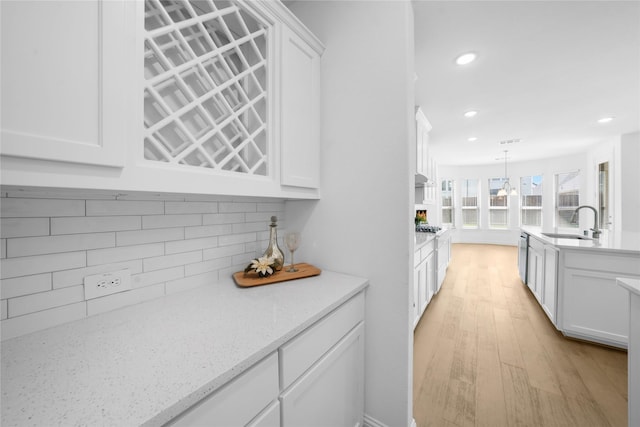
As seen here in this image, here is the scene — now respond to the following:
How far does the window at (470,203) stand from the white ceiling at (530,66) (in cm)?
381

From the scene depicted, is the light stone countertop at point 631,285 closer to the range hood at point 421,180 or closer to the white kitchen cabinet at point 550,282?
the white kitchen cabinet at point 550,282

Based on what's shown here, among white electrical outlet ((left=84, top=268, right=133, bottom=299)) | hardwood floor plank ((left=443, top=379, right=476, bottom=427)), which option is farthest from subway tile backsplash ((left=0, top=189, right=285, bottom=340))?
hardwood floor plank ((left=443, top=379, right=476, bottom=427))

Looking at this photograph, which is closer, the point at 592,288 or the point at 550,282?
the point at 592,288

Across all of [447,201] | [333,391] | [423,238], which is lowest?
[333,391]

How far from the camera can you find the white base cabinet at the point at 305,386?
694mm

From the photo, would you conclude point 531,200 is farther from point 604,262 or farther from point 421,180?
point 604,262

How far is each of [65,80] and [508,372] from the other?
114 inches

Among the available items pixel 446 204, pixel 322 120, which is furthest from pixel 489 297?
pixel 446 204

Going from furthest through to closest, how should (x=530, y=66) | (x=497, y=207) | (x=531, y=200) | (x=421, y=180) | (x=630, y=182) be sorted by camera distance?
(x=497, y=207)
(x=531, y=200)
(x=630, y=182)
(x=421, y=180)
(x=530, y=66)

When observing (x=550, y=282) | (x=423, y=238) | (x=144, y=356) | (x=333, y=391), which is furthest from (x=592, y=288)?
(x=144, y=356)

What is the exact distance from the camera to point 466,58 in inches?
87.5

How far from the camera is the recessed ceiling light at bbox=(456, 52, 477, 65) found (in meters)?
2.18

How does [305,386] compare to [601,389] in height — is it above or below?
above

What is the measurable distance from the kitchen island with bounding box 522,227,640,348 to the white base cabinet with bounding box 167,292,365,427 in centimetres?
225
